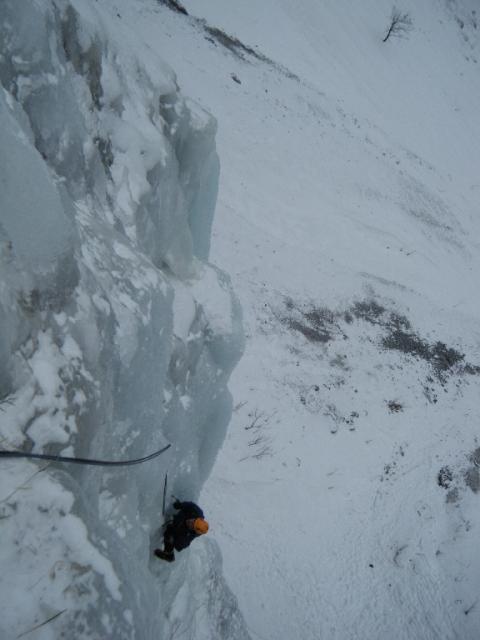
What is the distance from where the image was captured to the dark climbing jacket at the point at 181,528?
5.25 metres

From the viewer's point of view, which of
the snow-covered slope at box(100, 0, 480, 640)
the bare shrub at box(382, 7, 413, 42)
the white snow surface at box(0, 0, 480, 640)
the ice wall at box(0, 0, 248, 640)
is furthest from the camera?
the bare shrub at box(382, 7, 413, 42)

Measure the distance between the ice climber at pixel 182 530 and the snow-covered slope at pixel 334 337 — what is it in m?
5.37

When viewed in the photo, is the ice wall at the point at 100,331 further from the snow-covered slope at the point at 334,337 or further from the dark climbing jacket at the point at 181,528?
the snow-covered slope at the point at 334,337

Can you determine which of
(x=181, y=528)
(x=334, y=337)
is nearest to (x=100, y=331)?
(x=181, y=528)

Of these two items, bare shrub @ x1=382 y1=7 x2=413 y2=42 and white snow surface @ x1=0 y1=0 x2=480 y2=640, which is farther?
bare shrub @ x1=382 y1=7 x2=413 y2=42

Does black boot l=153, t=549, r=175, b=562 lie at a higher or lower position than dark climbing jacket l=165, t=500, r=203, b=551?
lower

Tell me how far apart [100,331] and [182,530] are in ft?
10.2

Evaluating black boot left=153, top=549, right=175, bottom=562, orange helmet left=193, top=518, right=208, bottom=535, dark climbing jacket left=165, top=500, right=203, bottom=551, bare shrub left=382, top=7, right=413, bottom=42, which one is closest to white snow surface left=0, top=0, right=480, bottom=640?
dark climbing jacket left=165, top=500, right=203, bottom=551

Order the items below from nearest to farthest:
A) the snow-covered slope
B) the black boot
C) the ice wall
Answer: the ice wall → the black boot → the snow-covered slope

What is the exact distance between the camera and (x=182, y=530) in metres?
5.29

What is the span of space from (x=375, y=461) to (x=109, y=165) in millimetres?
12340

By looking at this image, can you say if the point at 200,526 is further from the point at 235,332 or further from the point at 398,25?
the point at 398,25

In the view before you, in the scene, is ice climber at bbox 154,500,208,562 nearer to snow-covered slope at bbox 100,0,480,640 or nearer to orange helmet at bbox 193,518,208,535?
orange helmet at bbox 193,518,208,535

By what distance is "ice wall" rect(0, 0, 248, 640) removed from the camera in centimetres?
281
